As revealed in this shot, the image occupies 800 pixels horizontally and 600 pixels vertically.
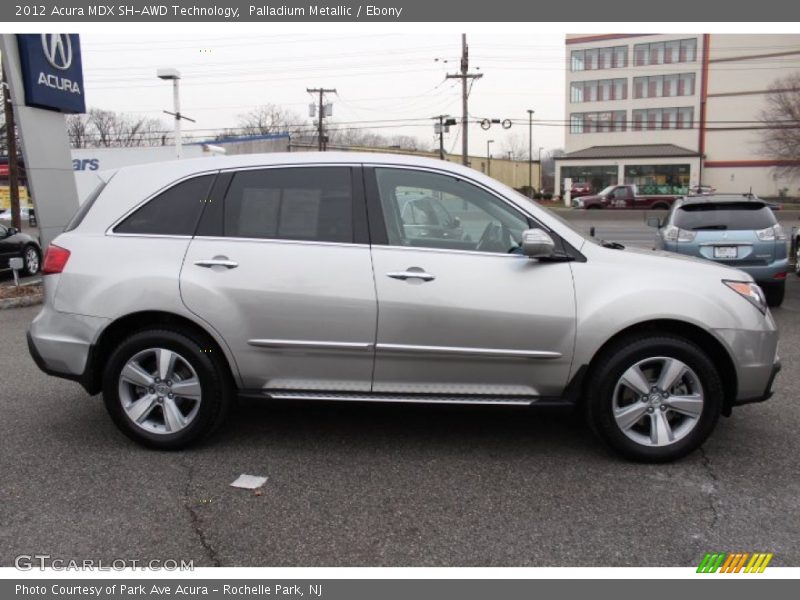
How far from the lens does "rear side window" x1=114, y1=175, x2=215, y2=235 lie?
427 cm

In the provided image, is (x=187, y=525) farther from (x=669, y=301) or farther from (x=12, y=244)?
(x=12, y=244)

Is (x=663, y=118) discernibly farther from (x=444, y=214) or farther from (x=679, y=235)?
(x=444, y=214)

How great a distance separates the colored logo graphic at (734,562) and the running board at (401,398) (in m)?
1.28

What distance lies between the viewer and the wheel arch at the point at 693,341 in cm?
404

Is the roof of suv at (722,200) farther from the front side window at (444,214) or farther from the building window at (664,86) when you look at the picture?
the building window at (664,86)

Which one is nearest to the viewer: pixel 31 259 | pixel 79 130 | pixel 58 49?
pixel 58 49

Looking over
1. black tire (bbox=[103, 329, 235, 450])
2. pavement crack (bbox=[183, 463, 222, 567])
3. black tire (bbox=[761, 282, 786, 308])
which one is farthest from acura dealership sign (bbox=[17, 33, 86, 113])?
black tire (bbox=[761, 282, 786, 308])

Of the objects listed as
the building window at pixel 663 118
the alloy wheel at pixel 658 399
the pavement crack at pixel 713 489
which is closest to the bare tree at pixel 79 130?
the building window at pixel 663 118

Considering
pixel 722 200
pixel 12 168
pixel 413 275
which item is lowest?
pixel 413 275

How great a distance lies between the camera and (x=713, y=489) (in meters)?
3.78

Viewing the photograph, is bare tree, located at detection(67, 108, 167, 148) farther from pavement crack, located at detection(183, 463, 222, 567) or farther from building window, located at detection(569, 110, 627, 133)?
pavement crack, located at detection(183, 463, 222, 567)

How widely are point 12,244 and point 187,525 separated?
40.1 ft

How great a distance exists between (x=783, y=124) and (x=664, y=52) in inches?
601

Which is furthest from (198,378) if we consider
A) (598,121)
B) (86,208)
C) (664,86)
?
(664,86)
